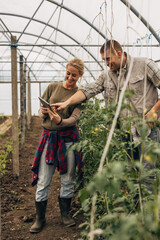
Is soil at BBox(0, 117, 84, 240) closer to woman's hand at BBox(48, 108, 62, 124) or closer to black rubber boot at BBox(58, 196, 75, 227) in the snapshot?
black rubber boot at BBox(58, 196, 75, 227)

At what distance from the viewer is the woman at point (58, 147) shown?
2324mm

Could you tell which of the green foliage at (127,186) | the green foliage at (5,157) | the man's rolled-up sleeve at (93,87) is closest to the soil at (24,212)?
the green foliage at (5,157)

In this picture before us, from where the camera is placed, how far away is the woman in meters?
2.32

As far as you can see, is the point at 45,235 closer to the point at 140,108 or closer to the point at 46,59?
the point at 140,108

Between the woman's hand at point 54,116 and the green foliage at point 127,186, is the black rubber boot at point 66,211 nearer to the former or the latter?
the green foliage at point 127,186

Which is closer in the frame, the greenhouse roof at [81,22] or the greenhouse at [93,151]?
the greenhouse at [93,151]

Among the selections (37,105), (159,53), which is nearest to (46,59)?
(37,105)

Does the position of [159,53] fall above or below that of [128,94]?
above

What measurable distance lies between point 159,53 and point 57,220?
4.27 meters

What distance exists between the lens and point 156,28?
15.8ft

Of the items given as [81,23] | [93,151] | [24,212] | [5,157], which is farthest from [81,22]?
[93,151]

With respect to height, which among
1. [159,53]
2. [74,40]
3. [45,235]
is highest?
[74,40]

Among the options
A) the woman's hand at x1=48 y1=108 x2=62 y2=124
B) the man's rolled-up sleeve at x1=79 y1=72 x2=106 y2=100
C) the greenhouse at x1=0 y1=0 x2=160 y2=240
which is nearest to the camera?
the greenhouse at x1=0 y1=0 x2=160 y2=240

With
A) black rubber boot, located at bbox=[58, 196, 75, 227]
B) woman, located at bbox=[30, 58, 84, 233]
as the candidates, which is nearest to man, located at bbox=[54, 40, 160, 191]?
woman, located at bbox=[30, 58, 84, 233]
